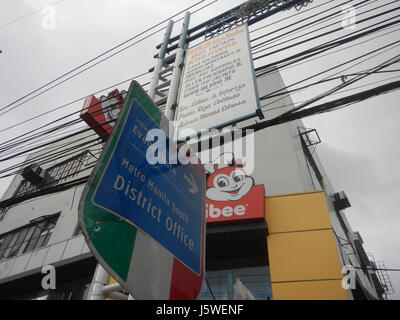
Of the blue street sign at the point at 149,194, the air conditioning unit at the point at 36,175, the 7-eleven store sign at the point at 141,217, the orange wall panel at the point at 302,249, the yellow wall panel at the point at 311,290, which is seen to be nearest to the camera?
the 7-eleven store sign at the point at 141,217

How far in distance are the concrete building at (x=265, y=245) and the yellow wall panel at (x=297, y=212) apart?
26mm

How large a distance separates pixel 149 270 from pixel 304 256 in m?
6.32

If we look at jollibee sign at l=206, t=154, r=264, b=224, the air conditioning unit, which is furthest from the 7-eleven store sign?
the air conditioning unit

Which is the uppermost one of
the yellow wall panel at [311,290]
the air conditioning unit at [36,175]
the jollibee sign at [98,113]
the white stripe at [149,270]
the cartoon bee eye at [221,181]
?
the air conditioning unit at [36,175]

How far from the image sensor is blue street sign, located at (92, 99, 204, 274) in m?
1.99

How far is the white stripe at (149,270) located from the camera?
1.82 metres

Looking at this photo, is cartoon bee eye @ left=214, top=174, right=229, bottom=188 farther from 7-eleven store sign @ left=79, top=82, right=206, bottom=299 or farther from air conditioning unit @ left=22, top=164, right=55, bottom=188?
air conditioning unit @ left=22, top=164, right=55, bottom=188

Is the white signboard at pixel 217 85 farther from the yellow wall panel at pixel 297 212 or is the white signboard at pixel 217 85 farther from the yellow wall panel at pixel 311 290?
the yellow wall panel at pixel 297 212

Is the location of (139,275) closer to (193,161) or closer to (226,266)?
(193,161)

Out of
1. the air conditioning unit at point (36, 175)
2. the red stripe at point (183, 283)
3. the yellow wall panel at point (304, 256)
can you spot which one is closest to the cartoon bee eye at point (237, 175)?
the yellow wall panel at point (304, 256)

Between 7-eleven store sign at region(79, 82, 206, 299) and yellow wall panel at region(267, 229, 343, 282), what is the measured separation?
5.15 m

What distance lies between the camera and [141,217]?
2139 mm
